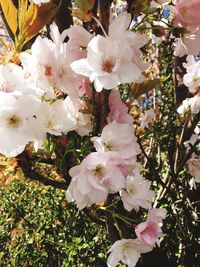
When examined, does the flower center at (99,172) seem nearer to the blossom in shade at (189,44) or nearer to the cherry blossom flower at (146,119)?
the blossom in shade at (189,44)

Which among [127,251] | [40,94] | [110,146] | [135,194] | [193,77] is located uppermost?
[193,77]

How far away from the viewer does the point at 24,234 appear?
2990 millimetres

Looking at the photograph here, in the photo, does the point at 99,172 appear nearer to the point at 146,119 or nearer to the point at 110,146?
the point at 110,146

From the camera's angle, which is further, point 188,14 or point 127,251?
point 127,251

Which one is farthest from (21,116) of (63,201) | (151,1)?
(63,201)

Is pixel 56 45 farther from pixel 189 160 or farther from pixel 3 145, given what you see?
pixel 189 160

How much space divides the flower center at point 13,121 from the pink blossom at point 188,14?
408 millimetres

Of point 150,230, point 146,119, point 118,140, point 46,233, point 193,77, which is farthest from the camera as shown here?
point 46,233

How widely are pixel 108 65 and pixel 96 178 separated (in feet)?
0.80

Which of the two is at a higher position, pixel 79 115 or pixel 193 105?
pixel 193 105

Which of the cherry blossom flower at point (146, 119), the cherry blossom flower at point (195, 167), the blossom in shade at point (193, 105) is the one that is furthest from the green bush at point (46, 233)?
the blossom in shade at point (193, 105)

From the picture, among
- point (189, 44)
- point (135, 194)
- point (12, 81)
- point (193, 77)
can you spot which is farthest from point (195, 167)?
point (12, 81)

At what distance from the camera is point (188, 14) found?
0.85 m

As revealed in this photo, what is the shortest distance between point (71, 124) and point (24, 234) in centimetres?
231
